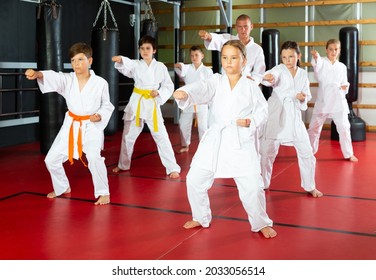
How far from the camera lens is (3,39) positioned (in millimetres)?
6883

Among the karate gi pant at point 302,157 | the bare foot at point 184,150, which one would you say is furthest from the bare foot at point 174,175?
the bare foot at point 184,150

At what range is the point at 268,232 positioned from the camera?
3.28m

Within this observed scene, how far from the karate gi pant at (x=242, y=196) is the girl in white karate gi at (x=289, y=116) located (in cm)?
116

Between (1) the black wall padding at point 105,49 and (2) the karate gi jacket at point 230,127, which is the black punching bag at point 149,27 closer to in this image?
(1) the black wall padding at point 105,49

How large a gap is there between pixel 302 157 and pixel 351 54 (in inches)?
169

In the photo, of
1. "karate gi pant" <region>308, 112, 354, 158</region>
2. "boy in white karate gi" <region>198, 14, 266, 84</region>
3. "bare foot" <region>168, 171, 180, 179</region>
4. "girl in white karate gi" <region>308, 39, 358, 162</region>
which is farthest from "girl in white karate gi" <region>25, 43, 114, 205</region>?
"karate gi pant" <region>308, 112, 354, 158</region>

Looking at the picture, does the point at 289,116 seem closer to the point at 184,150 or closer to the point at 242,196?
the point at 242,196

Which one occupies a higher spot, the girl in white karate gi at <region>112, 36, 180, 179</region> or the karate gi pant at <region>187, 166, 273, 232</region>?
the girl in white karate gi at <region>112, 36, 180, 179</region>

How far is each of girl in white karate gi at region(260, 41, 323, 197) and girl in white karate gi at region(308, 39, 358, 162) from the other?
Answer: 174 centimetres

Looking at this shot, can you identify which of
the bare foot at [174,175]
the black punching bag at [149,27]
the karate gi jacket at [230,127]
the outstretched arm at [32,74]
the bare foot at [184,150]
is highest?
the black punching bag at [149,27]

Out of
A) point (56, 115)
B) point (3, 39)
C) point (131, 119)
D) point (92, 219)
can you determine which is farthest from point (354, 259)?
point (3, 39)

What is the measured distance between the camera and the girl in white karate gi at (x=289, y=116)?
433 centimetres

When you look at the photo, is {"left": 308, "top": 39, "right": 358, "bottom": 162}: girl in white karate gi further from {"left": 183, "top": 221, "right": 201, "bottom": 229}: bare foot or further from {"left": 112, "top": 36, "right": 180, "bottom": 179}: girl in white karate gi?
{"left": 183, "top": 221, "right": 201, "bottom": 229}: bare foot

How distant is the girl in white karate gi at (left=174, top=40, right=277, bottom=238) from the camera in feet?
10.5
